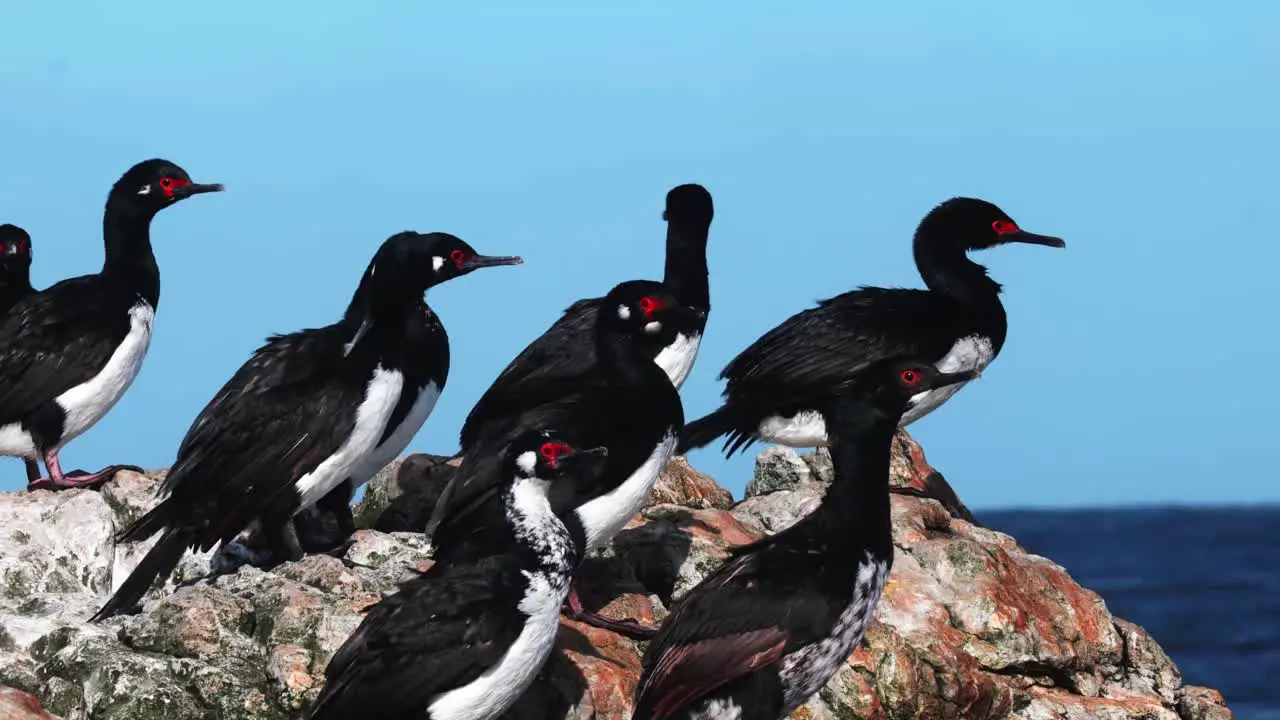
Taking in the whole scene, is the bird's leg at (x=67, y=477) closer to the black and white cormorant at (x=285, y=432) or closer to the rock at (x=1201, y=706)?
the black and white cormorant at (x=285, y=432)

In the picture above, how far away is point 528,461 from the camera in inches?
408

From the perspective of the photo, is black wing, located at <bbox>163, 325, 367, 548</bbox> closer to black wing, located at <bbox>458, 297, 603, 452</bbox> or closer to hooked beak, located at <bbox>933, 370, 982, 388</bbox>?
black wing, located at <bbox>458, 297, 603, 452</bbox>

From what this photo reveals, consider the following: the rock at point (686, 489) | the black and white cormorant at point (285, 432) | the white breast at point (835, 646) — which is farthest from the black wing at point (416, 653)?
the rock at point (686, 489)

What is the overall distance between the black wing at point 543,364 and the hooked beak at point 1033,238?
3.98 metres

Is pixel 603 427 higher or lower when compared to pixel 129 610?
higher

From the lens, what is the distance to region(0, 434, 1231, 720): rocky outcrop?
1098 centimetres

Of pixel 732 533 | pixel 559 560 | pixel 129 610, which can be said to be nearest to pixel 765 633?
pixel 559 560

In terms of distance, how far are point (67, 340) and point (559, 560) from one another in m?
6.53

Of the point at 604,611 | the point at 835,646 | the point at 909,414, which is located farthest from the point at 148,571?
the point at 909,414

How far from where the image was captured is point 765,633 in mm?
9969

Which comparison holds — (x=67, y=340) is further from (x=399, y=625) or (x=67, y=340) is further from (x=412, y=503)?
(x=399, y=625)

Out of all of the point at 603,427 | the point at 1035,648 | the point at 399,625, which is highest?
the point at 603,427

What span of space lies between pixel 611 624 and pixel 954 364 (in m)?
4.48

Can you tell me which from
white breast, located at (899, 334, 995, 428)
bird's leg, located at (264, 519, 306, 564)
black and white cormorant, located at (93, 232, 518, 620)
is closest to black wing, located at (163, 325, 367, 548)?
black and white cormorant, located at (93, 232, 518, 620)
